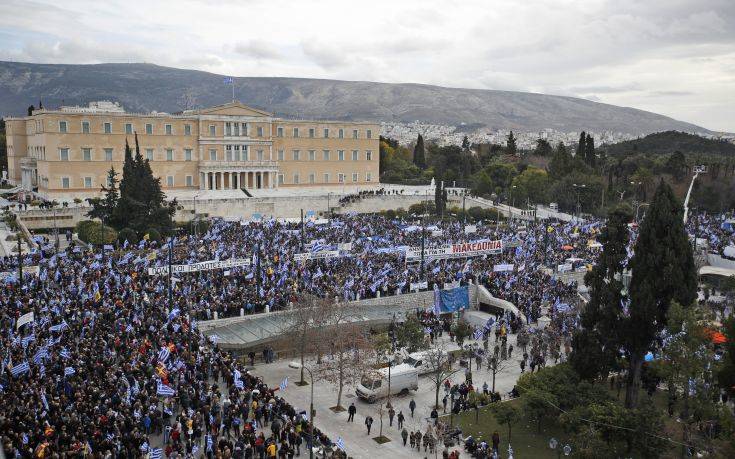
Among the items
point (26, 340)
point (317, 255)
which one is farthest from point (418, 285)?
point (26, 340)

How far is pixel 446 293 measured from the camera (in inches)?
1313

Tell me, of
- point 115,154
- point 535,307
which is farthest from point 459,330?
point 115,154

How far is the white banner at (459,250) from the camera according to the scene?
37281mm

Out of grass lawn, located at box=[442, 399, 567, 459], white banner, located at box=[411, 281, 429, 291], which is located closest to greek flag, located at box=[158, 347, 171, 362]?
grass lawn, located at box=[442, 399, 567, 459]

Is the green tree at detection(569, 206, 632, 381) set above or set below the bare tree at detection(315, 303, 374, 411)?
above

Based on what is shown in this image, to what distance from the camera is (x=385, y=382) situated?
79.5ft

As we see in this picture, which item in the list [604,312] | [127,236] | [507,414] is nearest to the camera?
[507,414]

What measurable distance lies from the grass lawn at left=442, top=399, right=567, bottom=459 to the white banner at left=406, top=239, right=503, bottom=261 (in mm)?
14703

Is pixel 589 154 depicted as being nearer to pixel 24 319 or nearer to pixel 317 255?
pixel 317 255

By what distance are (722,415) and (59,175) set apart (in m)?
59.3

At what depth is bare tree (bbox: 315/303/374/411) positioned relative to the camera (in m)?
23.3

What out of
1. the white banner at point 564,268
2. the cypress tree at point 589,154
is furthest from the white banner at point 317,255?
the cypress tree at point 589,154

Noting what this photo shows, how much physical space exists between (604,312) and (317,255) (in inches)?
674

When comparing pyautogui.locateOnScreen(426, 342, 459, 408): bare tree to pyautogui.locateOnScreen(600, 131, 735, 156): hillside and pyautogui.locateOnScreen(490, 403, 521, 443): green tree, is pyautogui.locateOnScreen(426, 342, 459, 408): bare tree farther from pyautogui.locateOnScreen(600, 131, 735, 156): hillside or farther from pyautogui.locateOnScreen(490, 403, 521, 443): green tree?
pyautogui.locateOnScreen(600, 131, 735, 156): hillside
